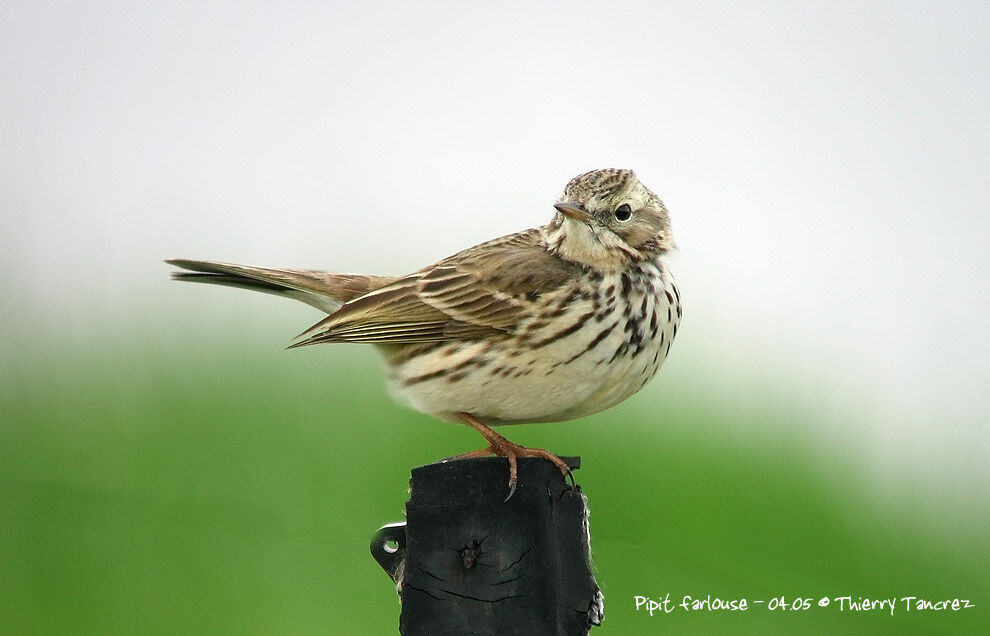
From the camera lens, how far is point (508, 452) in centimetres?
477

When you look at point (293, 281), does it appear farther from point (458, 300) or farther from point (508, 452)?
point (508, 452)

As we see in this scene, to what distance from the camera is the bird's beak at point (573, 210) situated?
568 cm

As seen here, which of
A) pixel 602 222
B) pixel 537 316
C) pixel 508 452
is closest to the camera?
pixel 508 452

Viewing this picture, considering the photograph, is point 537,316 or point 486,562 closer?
point 486,562

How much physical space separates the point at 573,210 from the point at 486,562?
2144mm

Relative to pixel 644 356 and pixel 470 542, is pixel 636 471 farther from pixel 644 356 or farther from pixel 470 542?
pixel 470 542

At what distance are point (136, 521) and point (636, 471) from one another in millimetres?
3137

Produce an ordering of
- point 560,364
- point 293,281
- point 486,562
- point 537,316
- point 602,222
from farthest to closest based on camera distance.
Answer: point 293,281 → point 602,222 → point 537,316 → point 560,364 → point 486,562

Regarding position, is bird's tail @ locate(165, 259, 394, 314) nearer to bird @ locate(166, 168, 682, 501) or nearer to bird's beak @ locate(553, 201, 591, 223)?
bird @ locate(166, 168, 682, 501)

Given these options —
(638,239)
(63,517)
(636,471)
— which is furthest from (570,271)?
(63,517)

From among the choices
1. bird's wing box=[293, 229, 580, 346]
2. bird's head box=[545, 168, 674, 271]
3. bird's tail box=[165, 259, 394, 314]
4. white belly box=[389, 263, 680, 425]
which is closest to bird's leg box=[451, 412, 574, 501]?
white belly box=[389, 263, 680, 425]

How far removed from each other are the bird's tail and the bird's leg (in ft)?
4.05

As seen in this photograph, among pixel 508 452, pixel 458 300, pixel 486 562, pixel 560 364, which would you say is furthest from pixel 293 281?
pixel 486 562

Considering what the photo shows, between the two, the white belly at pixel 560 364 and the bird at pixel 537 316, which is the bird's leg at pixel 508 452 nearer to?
the bird at pixel 537 316
